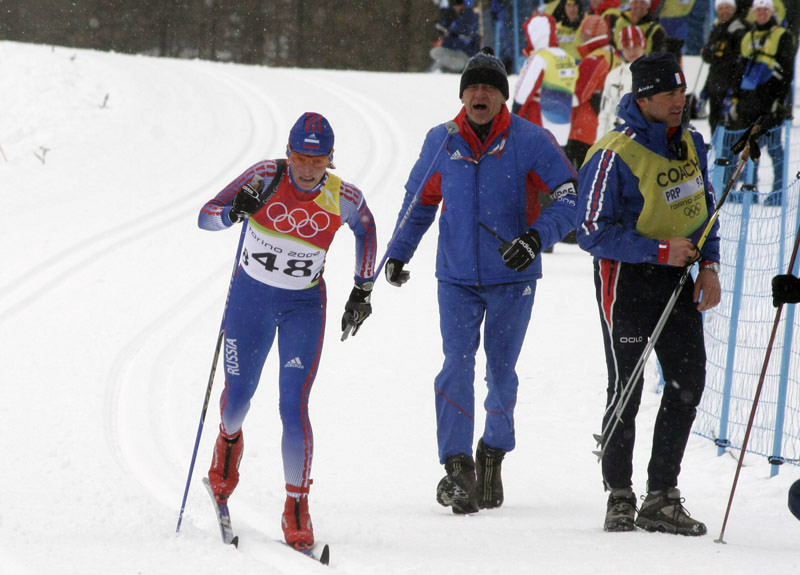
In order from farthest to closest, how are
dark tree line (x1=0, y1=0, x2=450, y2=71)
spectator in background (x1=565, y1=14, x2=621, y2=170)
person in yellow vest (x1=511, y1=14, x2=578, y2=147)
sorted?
dark tree line (x1=0, y1=0, x2=450, y2=71) → spectator in background (x1=565, y1=14, x2=621, y2=170) → person in yellow vest (x1=511, y1=14, x2=578, y2=147)

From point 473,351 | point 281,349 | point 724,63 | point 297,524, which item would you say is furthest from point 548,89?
point 297,524

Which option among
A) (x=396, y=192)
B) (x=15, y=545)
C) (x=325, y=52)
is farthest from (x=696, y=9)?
(x=15, y=545)

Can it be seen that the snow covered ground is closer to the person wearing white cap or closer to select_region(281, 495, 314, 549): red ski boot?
select_region(281, 495, 314, 549): red ski boot

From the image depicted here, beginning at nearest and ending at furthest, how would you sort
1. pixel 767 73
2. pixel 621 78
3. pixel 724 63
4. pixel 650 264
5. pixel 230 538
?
1. pixel 230 538
2. pixel 650 264
3. pixel 621 78
4. pixel 767 73
5. pixel 724 63

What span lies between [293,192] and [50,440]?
8.02 feet

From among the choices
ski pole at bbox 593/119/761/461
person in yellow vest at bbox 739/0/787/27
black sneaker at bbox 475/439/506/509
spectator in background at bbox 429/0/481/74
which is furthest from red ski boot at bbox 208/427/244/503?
spectator in background at bbox 429/0/481/74

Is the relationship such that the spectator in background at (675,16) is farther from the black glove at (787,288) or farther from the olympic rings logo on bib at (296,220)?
the olympic rings logo on bib at (296,220)

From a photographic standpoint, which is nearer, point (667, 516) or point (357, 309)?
point (667, 516)

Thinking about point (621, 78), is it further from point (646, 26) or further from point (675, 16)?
point (675, 16)

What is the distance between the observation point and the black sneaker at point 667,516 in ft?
15.3

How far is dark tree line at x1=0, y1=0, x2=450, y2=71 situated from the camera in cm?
3406

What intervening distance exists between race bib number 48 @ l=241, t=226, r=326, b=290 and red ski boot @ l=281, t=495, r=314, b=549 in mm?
1023

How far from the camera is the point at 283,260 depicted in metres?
4.78

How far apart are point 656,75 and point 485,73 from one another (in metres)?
0.93
